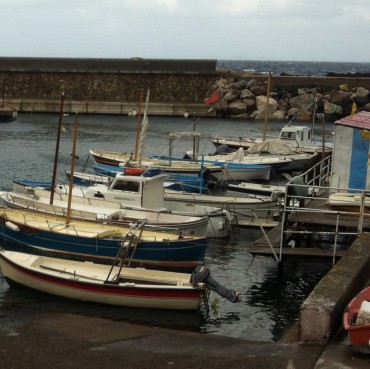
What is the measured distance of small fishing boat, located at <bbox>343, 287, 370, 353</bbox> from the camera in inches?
360

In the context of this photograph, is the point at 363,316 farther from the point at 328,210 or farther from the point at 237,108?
the point at 237,108

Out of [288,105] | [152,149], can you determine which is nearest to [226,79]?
[288,105]

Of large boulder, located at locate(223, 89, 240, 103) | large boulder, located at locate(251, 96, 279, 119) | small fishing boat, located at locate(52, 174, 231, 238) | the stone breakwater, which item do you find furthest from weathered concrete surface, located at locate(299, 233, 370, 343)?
large boulder, located at locate(223, 89, 240, 103)

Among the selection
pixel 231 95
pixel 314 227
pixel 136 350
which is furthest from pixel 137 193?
pixel 231 95

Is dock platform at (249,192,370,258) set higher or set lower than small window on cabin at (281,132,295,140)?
lower

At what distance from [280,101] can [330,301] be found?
6869cm

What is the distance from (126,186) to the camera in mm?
25031

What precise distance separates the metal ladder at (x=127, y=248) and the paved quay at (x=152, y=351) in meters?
7.71

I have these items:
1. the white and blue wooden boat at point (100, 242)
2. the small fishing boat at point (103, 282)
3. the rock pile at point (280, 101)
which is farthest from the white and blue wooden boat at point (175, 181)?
the rock pile at point (280, 101)

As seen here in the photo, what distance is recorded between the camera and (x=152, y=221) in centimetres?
2319

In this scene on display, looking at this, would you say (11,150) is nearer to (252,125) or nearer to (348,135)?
(252,125)

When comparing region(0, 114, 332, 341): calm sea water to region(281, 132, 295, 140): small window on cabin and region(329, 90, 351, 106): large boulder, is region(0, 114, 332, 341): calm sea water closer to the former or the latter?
region(281, 132, 295, 140): small window on cabin

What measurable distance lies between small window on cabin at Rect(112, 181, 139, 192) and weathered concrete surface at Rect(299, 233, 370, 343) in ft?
44.9

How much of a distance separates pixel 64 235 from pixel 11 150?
33567 mm
